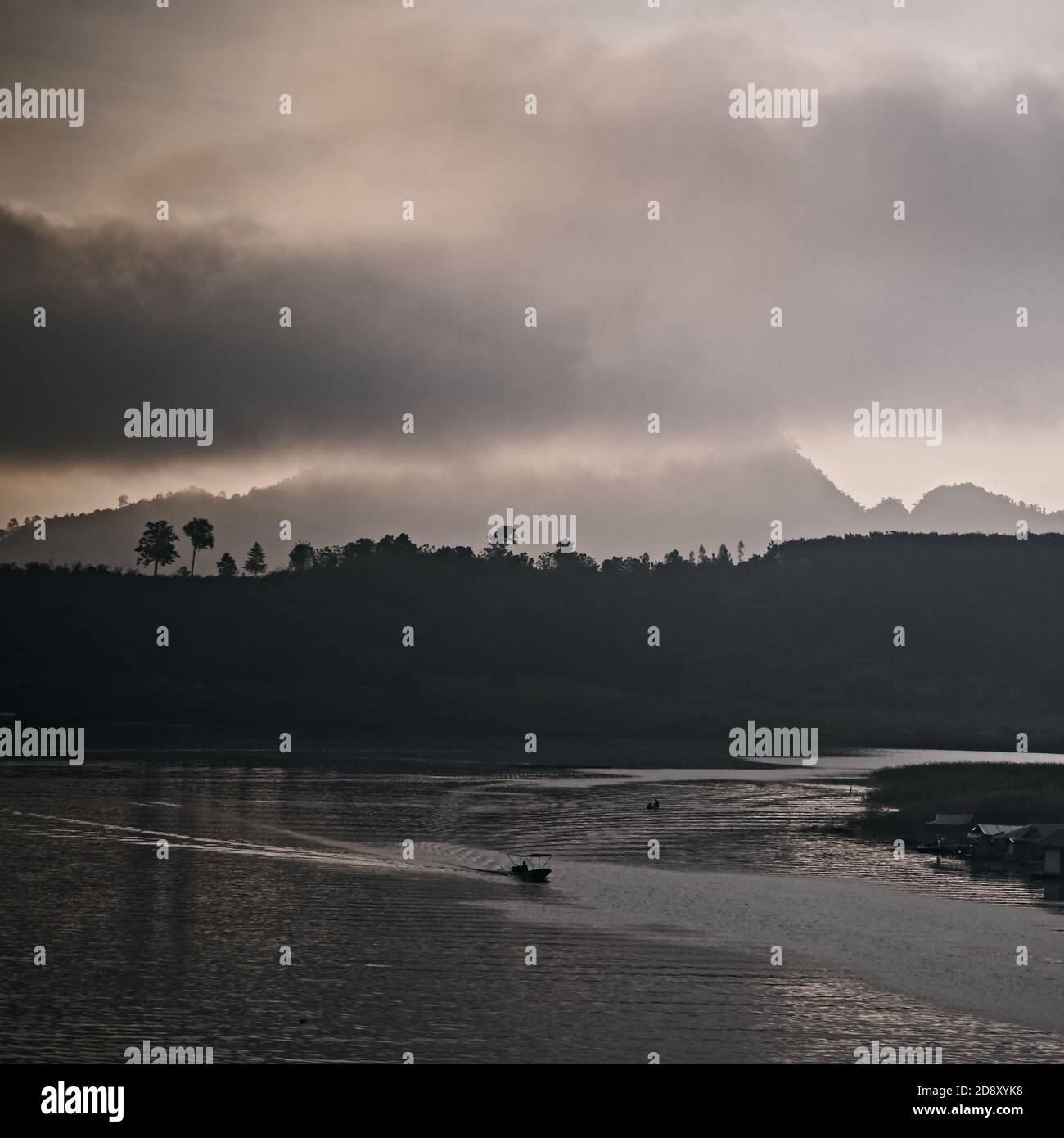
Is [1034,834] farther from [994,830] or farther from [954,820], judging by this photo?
[954,820]

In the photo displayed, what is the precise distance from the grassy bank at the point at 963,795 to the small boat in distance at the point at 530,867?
36.3m

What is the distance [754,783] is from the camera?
163 metres

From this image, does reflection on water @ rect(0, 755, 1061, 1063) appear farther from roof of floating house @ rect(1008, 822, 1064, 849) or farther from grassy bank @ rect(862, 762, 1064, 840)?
grassy bank @ rect(862, 762, 1064, 840)

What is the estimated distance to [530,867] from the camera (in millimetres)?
84250

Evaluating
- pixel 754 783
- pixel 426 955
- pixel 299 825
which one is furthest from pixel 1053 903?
pixel 754 783

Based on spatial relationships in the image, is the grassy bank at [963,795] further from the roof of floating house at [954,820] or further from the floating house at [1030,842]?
the floating house at [1030,842]

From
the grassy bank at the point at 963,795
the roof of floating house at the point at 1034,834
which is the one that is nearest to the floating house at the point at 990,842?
the roof of floating house at the point at 1034,834

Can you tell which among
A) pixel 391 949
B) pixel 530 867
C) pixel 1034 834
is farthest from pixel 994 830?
pixel 391 949

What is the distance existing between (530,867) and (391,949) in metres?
23.1

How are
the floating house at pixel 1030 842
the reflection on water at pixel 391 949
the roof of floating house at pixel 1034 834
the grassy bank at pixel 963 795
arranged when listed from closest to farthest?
the reflection on water at pixel 391 949, the floating house at pixel 1030 842, the roof of floating house at pixel 1034 834, the grassy bank at pixel 963 795

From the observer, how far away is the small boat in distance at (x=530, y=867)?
271ft
